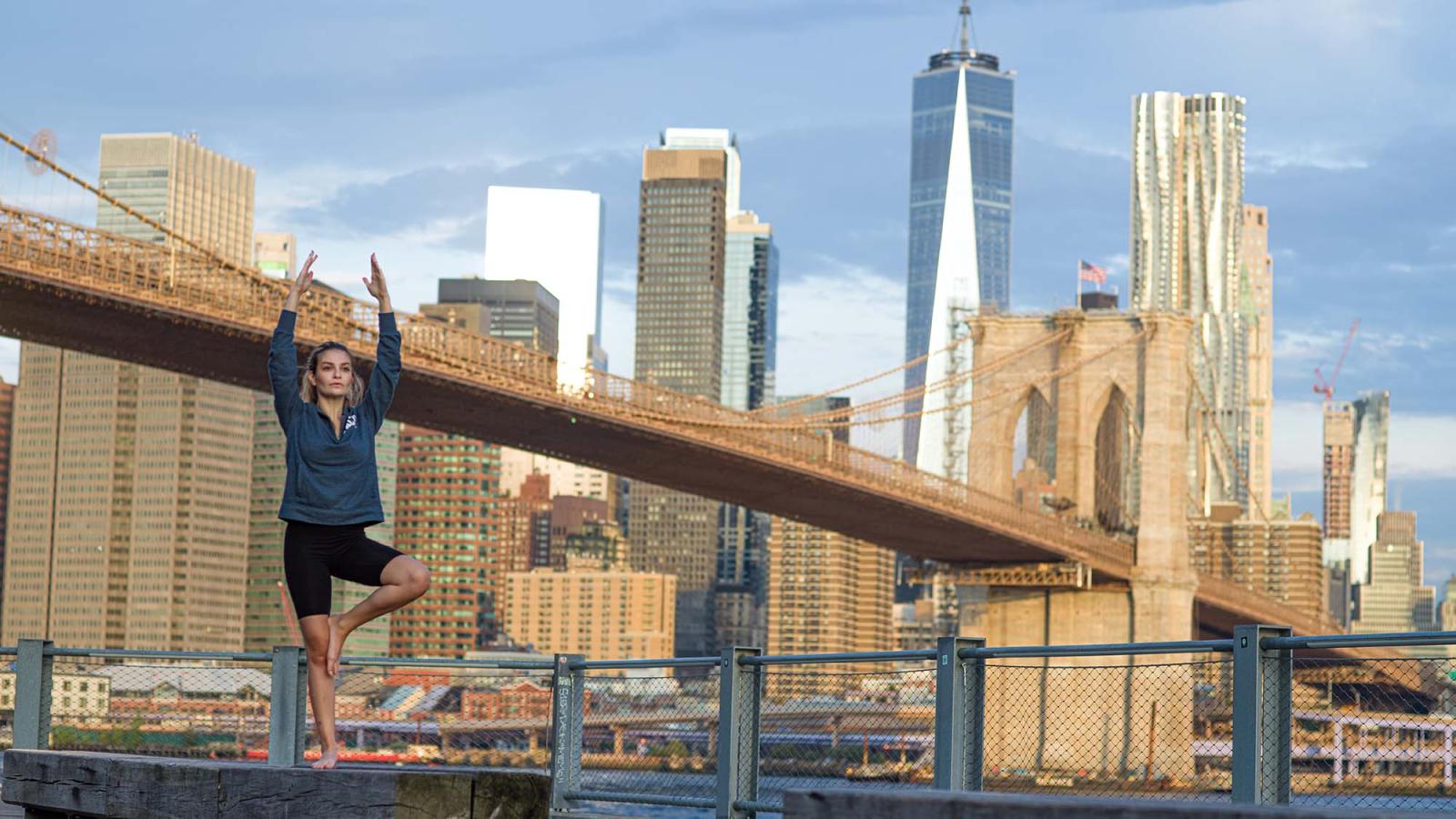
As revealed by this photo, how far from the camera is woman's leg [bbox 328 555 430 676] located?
237 inches

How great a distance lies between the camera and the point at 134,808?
505 cm

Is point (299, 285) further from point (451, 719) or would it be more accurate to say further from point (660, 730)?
point (451, 719)

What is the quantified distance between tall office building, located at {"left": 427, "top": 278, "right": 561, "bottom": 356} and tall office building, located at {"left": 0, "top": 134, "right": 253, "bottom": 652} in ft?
102

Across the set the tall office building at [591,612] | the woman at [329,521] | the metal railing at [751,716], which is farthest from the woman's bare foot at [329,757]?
the tall office building at [591,612]

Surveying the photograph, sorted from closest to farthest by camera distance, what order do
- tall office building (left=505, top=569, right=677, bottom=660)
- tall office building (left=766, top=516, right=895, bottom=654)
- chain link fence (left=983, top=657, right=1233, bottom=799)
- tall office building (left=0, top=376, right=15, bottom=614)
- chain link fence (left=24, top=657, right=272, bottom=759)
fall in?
chain link fence (left=24, top=657, right=272, bottom=759), chain link fence (left=983, top=657, right=1233, bottom=799), tall office building (left=0, top=376, right=15, bottom=614), tall office building (left=505, top=569, right=677, bottom=660), tall office building (left=766, top=516, right=895, bottom=654)

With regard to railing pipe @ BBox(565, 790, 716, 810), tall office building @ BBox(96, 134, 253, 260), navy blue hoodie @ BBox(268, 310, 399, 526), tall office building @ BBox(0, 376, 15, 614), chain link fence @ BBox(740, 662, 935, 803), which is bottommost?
chain link fence @ BBox(740, 662, 935, 803)

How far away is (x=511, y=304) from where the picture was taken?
589 ft

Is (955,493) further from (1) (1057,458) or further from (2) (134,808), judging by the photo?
(2) (134,808)

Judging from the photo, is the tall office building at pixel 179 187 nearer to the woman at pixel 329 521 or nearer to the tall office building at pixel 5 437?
the tall office building at pixel 5 437

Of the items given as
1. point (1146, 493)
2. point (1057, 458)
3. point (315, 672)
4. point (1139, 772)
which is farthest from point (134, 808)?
point (1057, 458)

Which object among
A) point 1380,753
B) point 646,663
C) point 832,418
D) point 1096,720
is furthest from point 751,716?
point 832,418

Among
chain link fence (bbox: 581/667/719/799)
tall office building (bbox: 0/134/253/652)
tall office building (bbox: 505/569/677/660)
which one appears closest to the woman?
chain link fence (bbox: 581/667/719/799)

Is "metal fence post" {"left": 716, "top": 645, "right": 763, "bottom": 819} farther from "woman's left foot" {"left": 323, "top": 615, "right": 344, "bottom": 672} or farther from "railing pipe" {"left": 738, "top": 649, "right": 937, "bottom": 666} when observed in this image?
"woman's left foot" {"left": 323, "top": 615, "right": 344, "bottom": 672}

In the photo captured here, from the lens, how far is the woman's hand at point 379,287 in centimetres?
653
